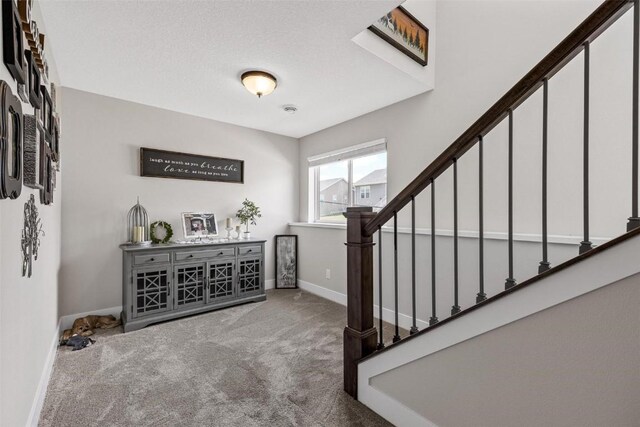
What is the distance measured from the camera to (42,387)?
70.3 inches

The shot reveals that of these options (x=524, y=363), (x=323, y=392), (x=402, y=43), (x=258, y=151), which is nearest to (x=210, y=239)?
(x=258, y=151)

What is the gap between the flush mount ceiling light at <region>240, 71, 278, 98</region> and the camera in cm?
248

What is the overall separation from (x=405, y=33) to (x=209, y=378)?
121 inches

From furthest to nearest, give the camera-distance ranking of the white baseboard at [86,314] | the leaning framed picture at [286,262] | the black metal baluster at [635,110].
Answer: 1. the leaning framed picture at [286,262]
2. the white baseboard at [86,314]
3. the black metal baluster at [635,110]

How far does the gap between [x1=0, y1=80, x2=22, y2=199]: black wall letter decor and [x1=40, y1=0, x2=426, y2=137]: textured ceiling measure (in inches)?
42.8

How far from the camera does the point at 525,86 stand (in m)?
1.06

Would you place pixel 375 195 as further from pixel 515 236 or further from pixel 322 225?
pixel 515 236

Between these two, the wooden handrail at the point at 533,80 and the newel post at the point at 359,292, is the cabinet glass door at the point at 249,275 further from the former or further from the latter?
the wooden handrail at the point at 533,80

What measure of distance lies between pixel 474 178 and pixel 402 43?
4.24 ft

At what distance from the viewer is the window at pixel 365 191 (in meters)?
3.63

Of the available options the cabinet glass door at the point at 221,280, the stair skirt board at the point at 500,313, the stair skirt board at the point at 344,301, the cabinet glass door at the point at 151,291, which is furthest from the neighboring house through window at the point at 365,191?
the cabinet glass door at the point at 151,291

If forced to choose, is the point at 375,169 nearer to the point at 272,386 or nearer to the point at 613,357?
the point at 272,386

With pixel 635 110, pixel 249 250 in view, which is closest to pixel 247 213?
pixel 249 250

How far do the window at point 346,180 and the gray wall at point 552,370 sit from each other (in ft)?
7.35
